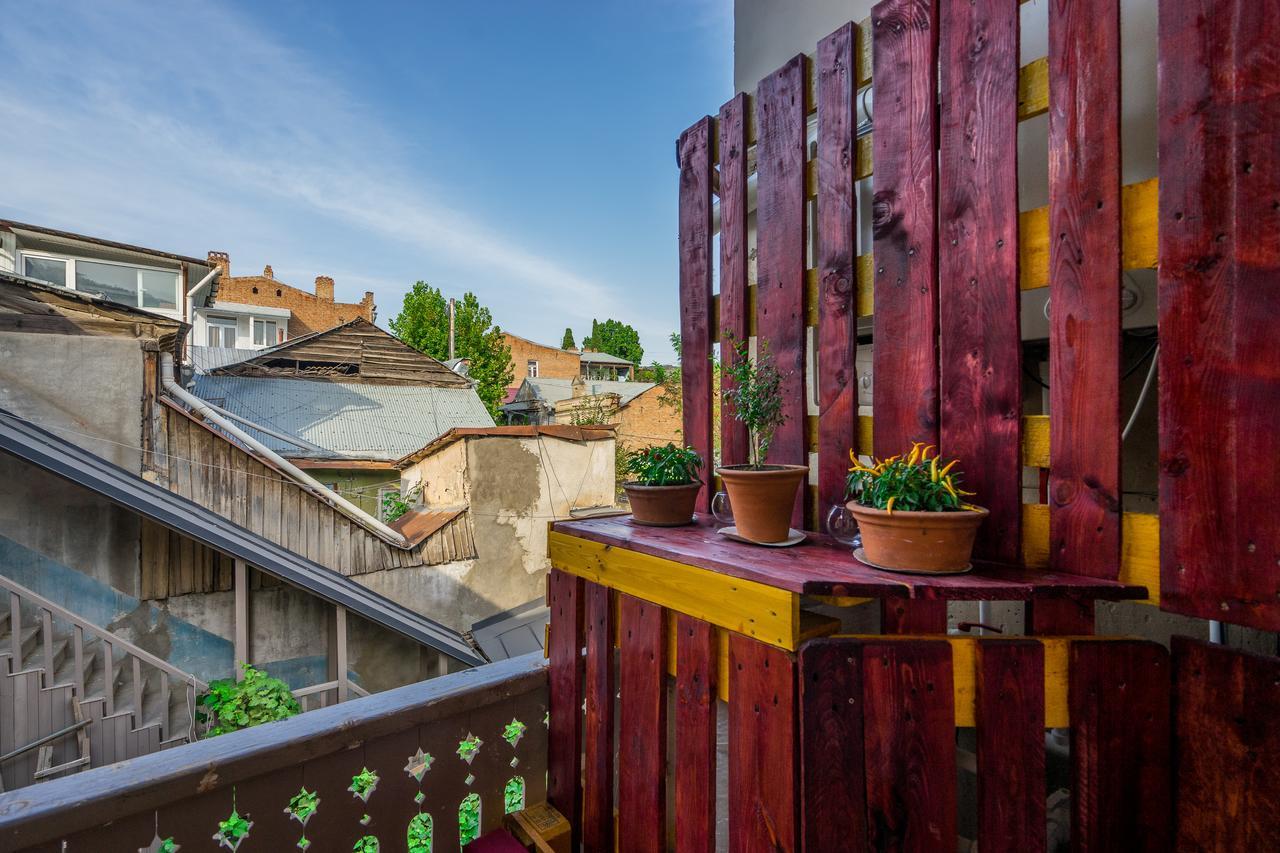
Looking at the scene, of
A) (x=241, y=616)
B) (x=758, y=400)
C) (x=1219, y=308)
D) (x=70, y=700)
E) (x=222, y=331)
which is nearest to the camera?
(x=1219, y=308)

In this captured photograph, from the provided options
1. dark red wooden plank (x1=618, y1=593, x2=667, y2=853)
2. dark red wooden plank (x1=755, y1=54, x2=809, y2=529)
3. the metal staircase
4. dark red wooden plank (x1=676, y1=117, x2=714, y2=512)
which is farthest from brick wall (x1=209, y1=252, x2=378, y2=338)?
dark red wooden plank (x1=618, y1=593, x2=667, y2=853)

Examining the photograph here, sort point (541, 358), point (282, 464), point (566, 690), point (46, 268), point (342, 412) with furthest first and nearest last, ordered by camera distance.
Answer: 1. point (541, 358)
2. point (342, 412)
3. point (46, 268)
4. point (282, 464)
5. point (566, 690)

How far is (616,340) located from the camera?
149ft

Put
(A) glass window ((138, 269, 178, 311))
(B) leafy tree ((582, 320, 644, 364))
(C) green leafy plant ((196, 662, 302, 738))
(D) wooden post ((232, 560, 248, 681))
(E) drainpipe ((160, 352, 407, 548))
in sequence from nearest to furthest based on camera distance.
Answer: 1. (C) green leafy plant ((196, 662, 302, 738))
2. (D) wooden post ((232, 560, 248, 681))
3. (E) drainpipe ((160, 352, 407, 548))
4. (A) glass window ((138, 269, 178, 311))
5. (B) leafy tree ((582, 320, 644, 364))

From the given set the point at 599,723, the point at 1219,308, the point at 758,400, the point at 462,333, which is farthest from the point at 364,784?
the point at 462,333

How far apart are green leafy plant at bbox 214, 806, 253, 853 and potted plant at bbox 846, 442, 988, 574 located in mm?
1421

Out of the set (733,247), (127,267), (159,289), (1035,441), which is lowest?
(1035,441)

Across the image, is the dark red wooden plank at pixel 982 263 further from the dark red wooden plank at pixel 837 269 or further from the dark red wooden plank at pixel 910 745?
the dark red wooden plank at pixel 910 745

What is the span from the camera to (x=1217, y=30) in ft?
2.54

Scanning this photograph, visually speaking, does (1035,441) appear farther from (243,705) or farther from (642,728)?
(243,705)

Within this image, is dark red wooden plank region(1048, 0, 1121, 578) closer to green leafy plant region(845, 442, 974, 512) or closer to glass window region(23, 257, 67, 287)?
green leafy plant region(845, 442, 974, 512)

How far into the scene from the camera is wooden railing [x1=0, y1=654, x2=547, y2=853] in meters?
1.03

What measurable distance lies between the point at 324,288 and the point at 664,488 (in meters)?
29.5

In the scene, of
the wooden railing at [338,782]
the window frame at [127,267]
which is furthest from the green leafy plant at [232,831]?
the window frame at [127,267]
